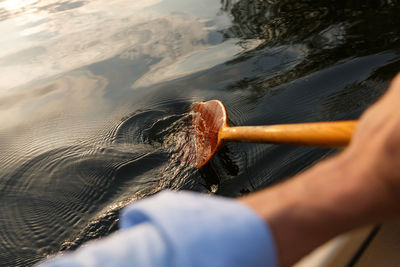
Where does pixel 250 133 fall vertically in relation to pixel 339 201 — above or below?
Result: below

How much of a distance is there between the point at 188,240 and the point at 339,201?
0.77 feet

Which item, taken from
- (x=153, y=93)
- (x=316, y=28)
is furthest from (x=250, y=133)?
(x=316, y=28)

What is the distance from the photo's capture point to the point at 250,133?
2002 mm

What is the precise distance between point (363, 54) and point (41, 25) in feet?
14.2

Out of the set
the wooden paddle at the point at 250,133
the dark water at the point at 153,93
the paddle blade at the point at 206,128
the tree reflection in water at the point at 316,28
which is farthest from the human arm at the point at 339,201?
the tree reflection in water at the point at 316,28

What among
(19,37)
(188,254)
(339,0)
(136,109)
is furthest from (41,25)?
(188,254)

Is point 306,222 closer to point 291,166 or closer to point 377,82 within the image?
point 291,166

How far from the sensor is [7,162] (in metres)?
2.59

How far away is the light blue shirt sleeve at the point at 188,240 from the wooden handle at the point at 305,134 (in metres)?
0.85

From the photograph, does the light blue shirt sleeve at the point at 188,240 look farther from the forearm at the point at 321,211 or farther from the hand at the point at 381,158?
the hand at the point at 381,158

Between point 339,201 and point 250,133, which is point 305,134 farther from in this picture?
point 339,201

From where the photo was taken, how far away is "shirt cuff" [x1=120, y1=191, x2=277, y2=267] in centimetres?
46

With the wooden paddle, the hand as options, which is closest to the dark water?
the wooden paddle

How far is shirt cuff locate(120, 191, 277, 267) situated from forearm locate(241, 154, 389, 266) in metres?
0.02
